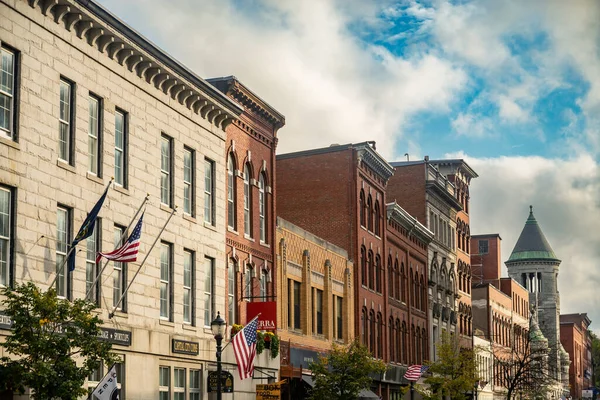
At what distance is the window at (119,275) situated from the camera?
31828 millimetres

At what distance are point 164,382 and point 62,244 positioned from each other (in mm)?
8219

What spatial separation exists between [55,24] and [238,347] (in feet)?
40.3

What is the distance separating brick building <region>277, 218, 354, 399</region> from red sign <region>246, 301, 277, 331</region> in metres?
4.04

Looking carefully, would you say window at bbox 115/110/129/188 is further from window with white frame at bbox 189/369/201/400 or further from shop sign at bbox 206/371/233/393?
window with white frame at bbox 189/369/201/400

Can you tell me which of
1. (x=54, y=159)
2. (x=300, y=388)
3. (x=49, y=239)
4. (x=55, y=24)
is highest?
(x=55, y=24)

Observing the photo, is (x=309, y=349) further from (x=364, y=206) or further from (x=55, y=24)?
(x=55, y=24)

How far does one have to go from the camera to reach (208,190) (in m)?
39.4

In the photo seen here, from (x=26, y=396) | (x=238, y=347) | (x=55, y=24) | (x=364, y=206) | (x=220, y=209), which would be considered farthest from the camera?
(x=364, y=206)

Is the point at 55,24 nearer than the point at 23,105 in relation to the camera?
No

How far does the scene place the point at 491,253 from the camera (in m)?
114

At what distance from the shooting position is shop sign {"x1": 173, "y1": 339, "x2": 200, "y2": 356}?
3544cm

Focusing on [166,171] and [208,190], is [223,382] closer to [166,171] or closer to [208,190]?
[208,190]

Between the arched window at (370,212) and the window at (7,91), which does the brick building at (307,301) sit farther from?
the window at (7,91)

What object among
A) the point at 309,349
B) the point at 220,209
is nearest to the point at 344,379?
the point at 309,349
